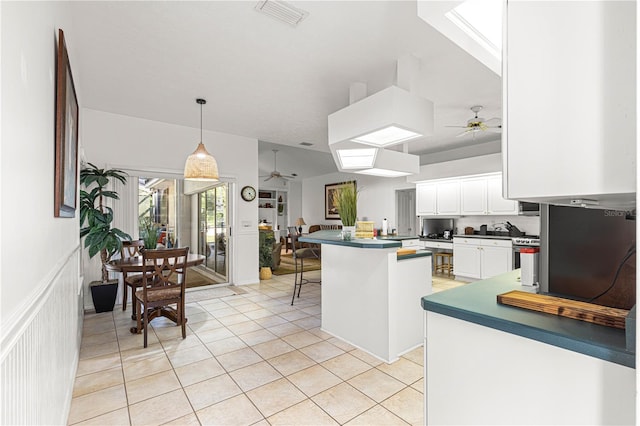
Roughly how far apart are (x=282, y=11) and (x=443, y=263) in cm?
607

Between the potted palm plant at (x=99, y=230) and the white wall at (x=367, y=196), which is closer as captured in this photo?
the potted palm plant at (x=99, y=230)

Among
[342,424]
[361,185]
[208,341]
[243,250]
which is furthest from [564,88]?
[361,185]

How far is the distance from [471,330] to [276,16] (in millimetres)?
2306

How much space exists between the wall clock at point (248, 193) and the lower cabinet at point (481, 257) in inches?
157

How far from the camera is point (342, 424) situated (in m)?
1.88

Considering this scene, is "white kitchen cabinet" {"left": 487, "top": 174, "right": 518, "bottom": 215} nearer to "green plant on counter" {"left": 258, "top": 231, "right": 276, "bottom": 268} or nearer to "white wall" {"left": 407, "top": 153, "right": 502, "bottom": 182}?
"white wall" {"left": 407, "top": 153, "right": 502, "bottom": 182}

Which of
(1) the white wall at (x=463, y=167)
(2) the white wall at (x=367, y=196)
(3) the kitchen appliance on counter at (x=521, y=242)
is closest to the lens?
(3) the kitchen appliance on counter at (x=521, y=242)

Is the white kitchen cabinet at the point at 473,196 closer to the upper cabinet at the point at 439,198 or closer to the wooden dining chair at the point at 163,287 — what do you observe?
the upper cabinet at the point at 439,198

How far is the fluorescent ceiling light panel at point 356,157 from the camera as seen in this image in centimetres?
325

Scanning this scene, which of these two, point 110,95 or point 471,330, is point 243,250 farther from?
point 471,330

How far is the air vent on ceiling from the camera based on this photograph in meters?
2.10

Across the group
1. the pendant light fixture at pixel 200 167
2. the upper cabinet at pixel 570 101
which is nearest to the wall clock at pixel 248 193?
the pendant light fixture at pixel 200 167

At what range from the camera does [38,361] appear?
120cm

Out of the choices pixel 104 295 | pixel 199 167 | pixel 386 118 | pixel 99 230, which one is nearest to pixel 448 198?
pixel 386 118
